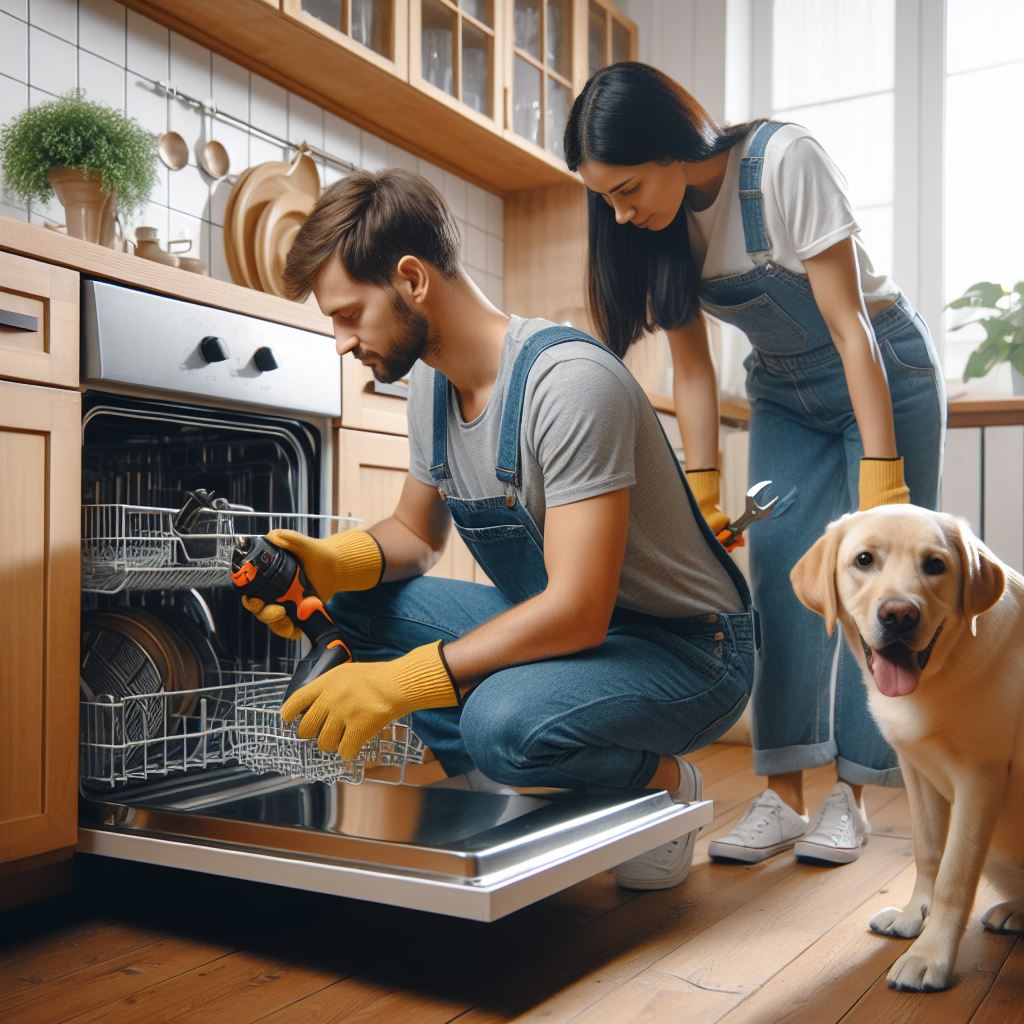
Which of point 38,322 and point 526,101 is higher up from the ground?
point 526,101

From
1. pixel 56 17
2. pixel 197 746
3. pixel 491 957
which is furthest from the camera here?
pixel 56 17

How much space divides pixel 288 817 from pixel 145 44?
183cm

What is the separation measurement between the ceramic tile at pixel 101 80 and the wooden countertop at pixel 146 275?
774 mm

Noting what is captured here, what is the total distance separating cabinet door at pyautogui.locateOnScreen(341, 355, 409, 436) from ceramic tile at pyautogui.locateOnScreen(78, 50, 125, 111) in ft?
2.75

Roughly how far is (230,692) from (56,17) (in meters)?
1.43

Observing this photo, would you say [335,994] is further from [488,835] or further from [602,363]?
[602,363]

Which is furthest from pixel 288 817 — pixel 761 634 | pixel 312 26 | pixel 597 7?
pixel 597 7

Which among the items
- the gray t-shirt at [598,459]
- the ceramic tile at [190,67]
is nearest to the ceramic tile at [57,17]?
the ceramic tile at [190,67]

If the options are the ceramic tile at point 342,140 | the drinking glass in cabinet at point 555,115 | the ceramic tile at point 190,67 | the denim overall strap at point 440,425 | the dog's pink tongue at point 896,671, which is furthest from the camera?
the drinking glass in cabinet at point 555,115

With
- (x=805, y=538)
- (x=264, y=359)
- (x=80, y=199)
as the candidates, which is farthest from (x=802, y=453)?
(x=80, y=199)

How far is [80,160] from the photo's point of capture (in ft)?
6.42

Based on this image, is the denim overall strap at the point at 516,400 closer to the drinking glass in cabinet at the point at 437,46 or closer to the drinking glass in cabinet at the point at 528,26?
the drinking glass in cabinet at the point at 437,46

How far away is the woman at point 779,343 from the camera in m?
1.67

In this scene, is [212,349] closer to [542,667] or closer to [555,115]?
[542,667]
